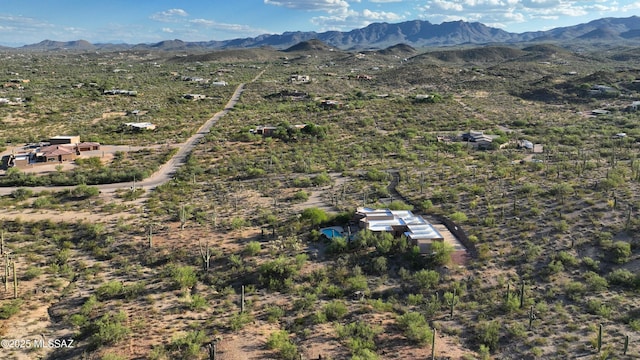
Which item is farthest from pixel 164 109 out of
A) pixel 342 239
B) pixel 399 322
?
pixel 399 322

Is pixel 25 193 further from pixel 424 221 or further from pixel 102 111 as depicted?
pixel 102 111

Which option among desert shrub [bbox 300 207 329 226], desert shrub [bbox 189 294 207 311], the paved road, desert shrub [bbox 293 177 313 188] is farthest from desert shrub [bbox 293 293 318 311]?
the paved road

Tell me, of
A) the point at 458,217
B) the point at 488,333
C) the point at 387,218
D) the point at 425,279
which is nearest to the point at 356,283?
the point at 425,279

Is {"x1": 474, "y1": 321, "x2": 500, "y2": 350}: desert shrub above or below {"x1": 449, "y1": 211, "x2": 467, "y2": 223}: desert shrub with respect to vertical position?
below

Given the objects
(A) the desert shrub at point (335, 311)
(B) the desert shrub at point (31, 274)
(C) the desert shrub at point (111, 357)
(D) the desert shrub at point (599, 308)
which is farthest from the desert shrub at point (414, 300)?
(B) the desert shrub at point (31, 274)

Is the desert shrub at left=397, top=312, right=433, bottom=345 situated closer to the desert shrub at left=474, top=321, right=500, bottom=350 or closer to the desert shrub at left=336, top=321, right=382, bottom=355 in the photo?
the desert shrub at left=336, top=321, right=382, bottom=355

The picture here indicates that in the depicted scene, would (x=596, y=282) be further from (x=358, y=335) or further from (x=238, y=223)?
(x=238, y=223)
